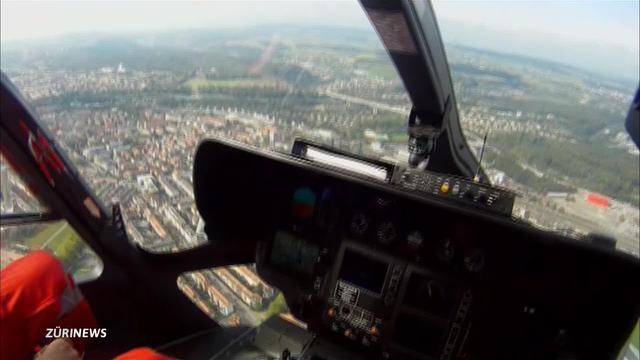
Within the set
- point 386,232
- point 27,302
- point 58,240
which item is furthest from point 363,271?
point 58,240

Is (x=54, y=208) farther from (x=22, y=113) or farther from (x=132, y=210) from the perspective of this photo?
(x=22, y=113)

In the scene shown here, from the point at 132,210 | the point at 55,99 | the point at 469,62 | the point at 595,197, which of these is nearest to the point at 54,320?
the point at 132,210

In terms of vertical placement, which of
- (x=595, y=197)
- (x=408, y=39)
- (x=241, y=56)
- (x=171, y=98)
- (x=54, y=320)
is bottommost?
(x=54, y=320)

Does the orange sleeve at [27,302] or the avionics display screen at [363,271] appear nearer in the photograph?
the orange sleeve at [27,302]

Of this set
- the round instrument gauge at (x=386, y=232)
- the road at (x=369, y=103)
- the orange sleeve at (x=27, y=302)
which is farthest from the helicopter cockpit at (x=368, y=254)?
the orange sleeve at (x=27, y=302)

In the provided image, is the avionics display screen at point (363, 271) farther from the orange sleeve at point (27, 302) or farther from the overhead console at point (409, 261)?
the orange sleeve at point (27, 302)

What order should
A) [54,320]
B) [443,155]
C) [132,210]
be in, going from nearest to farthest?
[54,320]
[132,210]
[443,155]

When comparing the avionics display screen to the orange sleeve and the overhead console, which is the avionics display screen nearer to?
the overhead console

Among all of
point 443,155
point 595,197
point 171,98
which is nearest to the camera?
point 443,155
